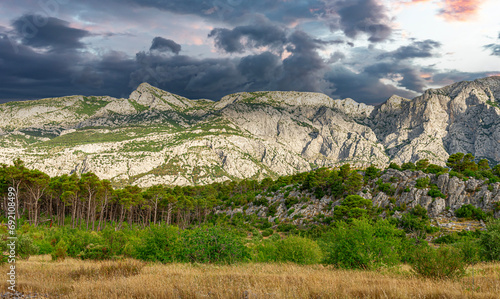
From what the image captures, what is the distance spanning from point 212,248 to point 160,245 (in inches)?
171

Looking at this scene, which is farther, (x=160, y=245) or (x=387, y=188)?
(x=387, y=188)

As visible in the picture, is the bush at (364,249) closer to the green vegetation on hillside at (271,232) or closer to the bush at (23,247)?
the green vegetation on hillside at (271,232)

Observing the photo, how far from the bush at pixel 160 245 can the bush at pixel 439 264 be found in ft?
45.1

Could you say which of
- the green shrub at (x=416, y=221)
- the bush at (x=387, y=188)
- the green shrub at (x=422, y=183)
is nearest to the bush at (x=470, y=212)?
the green shrub at (x=416, y=221)

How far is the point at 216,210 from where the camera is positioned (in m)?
98.6

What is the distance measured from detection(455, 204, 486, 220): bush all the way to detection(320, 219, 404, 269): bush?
52184mm

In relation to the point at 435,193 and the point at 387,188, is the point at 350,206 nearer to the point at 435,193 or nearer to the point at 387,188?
the point at 387,188

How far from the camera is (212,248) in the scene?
53.7 feet

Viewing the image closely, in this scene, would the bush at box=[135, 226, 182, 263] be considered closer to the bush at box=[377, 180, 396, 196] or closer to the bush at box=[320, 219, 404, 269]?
the bush at box=[320, 219, 404, 269]

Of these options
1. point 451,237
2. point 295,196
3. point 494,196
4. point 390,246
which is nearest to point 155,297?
point 390,246

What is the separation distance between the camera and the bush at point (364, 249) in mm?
14336

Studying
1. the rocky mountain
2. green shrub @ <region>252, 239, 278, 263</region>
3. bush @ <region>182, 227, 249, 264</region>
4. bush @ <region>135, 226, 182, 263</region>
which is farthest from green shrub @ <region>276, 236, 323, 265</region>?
the rocky mountain

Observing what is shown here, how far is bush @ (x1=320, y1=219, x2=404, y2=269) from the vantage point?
14.3m

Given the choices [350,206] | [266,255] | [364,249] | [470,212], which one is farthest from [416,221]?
[364,249]
